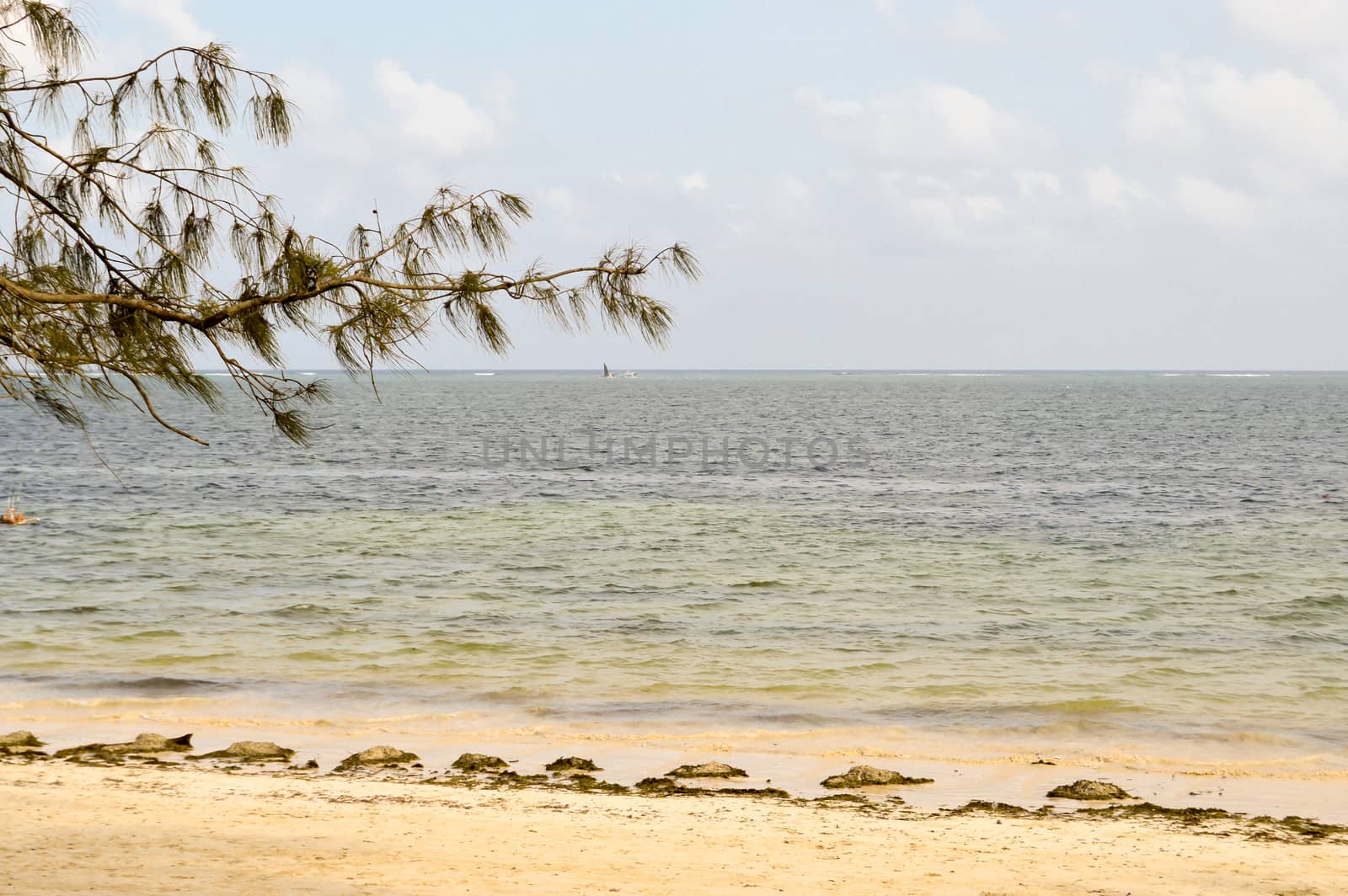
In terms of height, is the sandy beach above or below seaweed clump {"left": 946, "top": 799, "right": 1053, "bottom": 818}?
above

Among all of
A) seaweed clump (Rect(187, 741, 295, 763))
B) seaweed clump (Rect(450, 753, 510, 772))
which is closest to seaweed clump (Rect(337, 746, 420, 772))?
seaweed clump (Rect(450, 753, 510, 772))

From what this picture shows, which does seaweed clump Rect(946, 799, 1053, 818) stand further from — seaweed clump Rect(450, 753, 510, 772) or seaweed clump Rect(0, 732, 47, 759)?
seaweed clump Rect(0, 732, 47, 759)

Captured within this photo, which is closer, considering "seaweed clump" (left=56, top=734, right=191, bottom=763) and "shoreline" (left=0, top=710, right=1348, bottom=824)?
"shoreline" (left=0, top=710, right=1348, bottom=824)

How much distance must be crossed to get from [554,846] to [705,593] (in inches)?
466

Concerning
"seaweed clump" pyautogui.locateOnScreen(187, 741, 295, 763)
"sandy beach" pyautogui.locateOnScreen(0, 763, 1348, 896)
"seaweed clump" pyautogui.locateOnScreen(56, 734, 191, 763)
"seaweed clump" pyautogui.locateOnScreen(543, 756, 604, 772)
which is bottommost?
"seaweed clump" pyautogui.locateOnScreen(543, 756, 604, 772)

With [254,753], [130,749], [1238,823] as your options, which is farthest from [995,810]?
[130,749]

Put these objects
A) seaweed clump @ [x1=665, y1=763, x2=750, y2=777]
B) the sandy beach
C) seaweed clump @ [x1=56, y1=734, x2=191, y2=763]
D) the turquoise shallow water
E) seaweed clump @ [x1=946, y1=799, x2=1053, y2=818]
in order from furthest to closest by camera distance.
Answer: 1. the turquoise shallow water
2. seaweed clump @ [x1=56, y1=734, x2=191, y2=763]
3. seaweed clump @ [x1=665, y1=763, x2=750, y2=777]
4. seaweed clump @ [x1=946, y1=799, x2=1053, y2=818]
5. the sandy beach

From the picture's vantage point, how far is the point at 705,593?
769 inches

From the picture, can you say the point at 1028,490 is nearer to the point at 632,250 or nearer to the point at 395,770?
the point at 395,770

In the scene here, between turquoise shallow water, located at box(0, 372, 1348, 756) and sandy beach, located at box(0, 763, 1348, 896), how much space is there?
3337 mm

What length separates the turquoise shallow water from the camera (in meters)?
13.1

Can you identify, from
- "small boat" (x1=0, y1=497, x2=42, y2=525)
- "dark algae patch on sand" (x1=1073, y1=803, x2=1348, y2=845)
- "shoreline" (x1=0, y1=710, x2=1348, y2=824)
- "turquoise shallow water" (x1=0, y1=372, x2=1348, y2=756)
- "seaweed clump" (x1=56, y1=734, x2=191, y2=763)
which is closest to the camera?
"dark algae patch on sand" (x1=1073, y1=803, x2=1348, y2=845)

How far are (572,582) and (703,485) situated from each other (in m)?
17.5

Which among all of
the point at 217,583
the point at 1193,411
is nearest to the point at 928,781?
the point at 217,583
